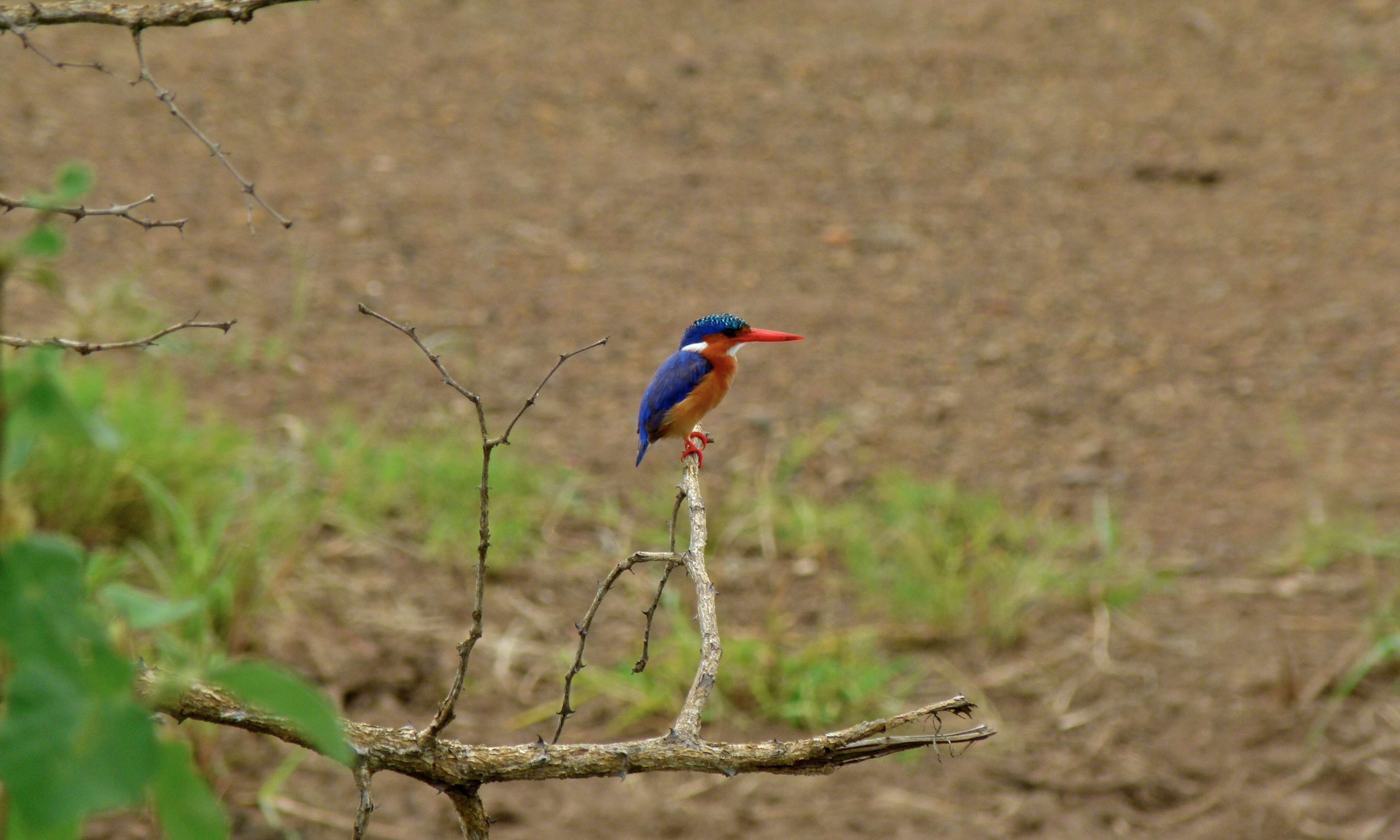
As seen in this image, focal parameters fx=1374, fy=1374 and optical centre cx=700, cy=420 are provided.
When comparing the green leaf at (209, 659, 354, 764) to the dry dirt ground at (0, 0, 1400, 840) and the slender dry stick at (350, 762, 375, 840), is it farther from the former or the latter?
the dry dirt ground at (0, 0, 1400, 840)

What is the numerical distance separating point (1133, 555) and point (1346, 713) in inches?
31.2

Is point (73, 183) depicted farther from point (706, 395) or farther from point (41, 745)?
point (706, 395)

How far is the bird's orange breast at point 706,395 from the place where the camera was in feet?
5.57

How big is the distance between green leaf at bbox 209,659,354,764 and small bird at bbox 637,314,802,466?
88cm

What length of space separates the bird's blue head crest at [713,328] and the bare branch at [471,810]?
1.92 feet

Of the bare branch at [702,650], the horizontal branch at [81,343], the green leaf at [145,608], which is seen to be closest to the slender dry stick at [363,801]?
the bare branch at [702,650]

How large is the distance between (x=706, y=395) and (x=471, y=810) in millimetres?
575

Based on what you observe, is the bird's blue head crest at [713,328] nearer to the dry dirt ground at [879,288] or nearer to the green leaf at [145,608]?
the green leaf at [145,608]

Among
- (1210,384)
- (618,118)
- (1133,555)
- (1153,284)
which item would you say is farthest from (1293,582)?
(618,118)

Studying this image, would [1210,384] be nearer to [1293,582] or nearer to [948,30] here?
[1293,582]

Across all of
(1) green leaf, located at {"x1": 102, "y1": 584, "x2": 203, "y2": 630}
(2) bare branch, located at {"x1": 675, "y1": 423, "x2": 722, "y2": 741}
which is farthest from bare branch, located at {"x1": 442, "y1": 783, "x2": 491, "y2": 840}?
(1) green leaf, located at {"x1": 102, "y1": 584, "x2": 203, "y2": 630}

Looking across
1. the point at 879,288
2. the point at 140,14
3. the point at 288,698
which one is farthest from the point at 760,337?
the point at 879,288

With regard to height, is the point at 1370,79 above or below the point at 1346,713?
above

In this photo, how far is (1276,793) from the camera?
3.32 m
